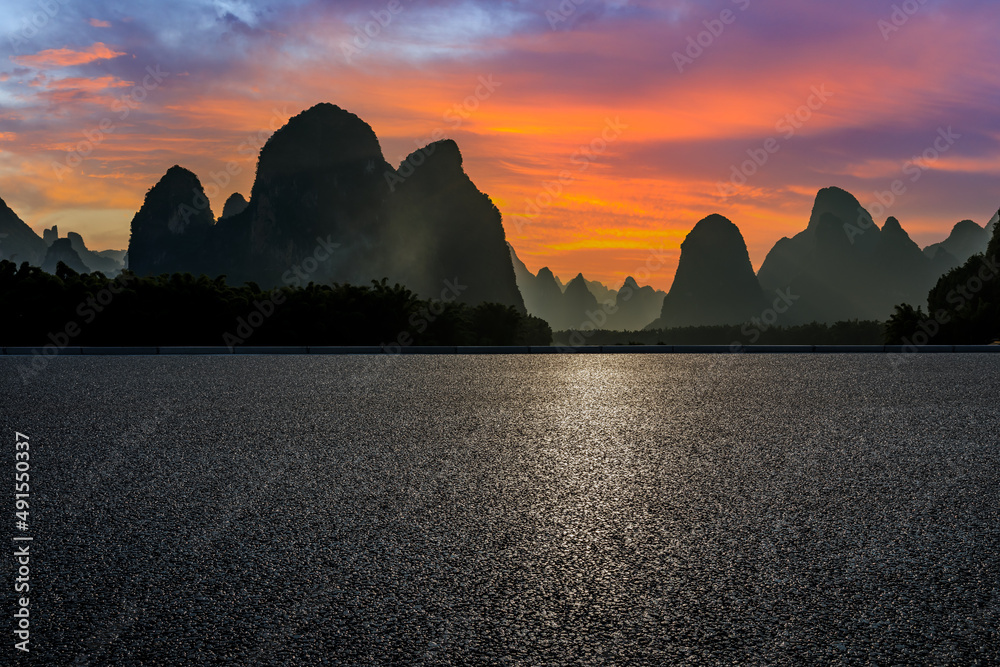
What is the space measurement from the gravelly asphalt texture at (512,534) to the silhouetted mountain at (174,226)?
14831 centimetres

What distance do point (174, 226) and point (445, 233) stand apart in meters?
51.1

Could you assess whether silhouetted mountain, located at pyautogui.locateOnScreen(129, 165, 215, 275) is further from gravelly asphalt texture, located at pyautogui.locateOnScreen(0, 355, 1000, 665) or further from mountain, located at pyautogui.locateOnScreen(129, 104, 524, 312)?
gravelly asphalt texture, located at pyautogui.locateOnScreen(0, 355, 1000, 665)

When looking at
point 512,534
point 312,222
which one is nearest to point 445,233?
point 312,222

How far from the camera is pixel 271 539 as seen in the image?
15.0ft

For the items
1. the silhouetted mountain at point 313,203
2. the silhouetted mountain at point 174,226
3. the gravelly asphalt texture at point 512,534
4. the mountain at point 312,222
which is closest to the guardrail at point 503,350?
the gravelly asphalt texture at point 512,534

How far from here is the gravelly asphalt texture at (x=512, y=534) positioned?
3264 millimetres

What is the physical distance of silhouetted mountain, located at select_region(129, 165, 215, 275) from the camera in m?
148

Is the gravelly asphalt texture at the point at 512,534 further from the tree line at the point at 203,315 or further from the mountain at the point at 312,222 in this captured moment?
the mountain at the point at 312,222

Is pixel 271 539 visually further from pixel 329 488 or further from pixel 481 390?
pixel 481 390

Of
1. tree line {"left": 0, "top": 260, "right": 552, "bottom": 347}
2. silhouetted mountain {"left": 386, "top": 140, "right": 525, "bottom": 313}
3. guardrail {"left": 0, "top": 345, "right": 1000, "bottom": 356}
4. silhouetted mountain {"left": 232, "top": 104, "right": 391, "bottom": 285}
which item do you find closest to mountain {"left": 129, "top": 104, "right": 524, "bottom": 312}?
silhouetted mountain {"left": 232, "top": 104, "right": 391, "bottom": 285}

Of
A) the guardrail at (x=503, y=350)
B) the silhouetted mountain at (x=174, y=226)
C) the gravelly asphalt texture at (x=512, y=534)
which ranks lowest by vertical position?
the gravelly asphalt texture at (x=512, y=534)

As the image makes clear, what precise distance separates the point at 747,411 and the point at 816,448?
2494 mm

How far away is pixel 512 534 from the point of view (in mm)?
4695

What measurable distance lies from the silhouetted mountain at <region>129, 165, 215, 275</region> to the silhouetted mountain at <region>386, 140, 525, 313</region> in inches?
1375
